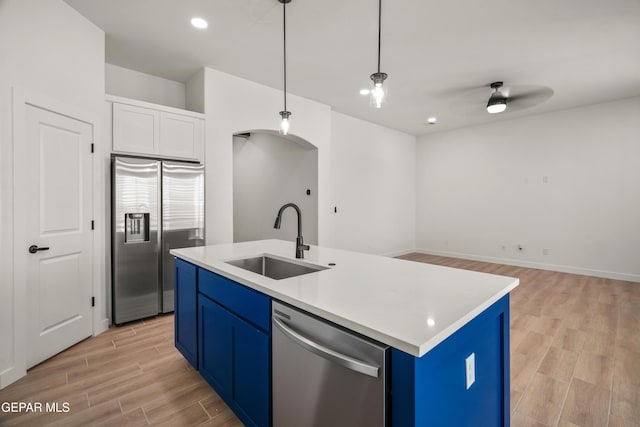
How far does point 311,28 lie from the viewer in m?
2.91

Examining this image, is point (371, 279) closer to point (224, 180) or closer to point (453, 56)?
point (224, 180)

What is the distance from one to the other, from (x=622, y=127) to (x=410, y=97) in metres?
3.45

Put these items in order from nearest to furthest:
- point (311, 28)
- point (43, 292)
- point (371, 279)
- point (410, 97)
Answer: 1. point (371, 279)
2. point (43, 292)
3. point (311, 28)
4. point (410, 97)

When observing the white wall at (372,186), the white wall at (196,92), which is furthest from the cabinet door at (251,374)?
the white wall at (372,186)

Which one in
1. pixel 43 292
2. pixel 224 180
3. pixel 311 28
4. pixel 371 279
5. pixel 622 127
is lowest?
pixel 43 292

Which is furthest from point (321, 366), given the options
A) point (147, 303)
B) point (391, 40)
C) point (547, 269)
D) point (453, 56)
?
point (547, 269)

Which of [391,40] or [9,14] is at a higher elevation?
[391,40]

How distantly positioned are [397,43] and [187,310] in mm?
3246

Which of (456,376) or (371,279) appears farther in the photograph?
(371,279)

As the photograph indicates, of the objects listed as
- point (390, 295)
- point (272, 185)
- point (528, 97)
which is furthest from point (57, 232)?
point (528, 97)

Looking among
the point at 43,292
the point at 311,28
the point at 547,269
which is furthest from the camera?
the point at 547,269

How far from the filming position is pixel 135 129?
3.20 metres

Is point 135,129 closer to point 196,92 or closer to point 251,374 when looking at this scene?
point 196,92

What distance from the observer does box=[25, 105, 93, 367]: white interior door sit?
2316mm
